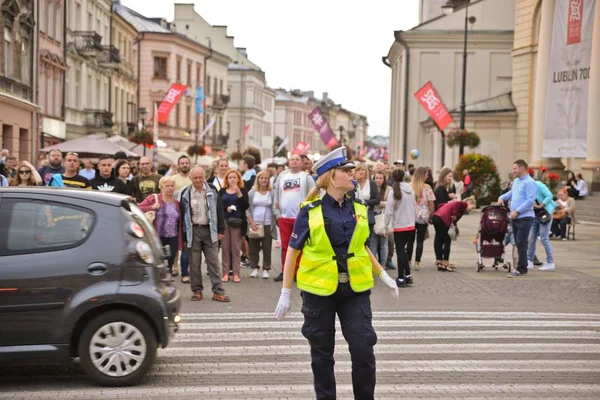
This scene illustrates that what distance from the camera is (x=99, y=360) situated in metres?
7.66

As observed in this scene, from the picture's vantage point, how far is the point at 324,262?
6.34 metres

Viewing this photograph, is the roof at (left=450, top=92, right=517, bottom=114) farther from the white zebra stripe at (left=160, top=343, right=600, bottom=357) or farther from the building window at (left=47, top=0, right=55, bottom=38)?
the white zebra stripe at (left=160, top=343, right=600, bottom=357)

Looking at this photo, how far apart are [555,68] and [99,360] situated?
3165 centimetres

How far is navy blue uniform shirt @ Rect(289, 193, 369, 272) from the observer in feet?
20.9

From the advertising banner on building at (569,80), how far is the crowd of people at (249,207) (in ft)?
61.6

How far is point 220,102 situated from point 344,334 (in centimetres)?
9114

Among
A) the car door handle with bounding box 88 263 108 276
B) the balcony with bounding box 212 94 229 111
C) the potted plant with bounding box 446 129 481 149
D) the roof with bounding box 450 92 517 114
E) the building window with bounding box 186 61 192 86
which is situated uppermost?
the building window with bounding box 186 61 192 86

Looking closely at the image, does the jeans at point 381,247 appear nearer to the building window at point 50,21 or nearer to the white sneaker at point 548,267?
the white sneaker at point 548,267

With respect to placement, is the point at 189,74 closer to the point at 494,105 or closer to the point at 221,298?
the point at 494,105

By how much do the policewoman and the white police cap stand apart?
0.20 feet

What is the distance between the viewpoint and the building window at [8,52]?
3438 centimetres

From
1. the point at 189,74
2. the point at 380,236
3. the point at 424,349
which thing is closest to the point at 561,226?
the point at 380,236

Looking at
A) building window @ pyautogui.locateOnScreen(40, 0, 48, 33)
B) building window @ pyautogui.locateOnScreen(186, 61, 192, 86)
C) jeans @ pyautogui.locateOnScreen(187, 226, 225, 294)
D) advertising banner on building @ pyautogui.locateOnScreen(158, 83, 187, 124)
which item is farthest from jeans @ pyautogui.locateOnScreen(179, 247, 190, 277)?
building window @ pyautogui.locateOnScreen(186, 61, 192, 86)

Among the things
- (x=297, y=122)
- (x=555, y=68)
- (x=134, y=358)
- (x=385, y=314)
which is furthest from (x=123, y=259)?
(x=297, y=122)
